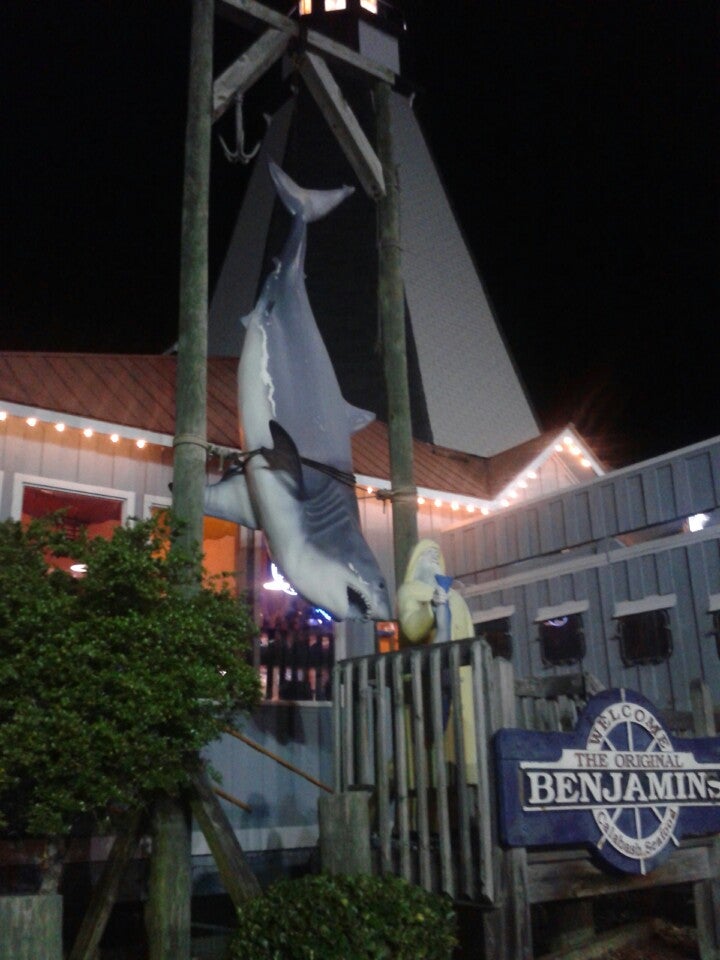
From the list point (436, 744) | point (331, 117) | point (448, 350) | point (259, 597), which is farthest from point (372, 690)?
point (448, 350)

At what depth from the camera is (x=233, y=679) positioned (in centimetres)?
573

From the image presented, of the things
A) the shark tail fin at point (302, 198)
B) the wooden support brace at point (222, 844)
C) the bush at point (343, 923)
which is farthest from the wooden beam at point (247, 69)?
the bush at point (343, 923)

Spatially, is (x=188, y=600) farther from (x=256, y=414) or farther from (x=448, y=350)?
(x=448, y=350)

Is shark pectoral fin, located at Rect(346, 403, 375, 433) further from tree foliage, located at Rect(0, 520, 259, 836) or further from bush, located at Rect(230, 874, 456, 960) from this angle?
bush, located at Rect(230, 874, 456, 960)

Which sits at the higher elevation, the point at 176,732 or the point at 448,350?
the point at 448,350

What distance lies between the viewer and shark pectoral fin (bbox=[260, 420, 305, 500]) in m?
7.72

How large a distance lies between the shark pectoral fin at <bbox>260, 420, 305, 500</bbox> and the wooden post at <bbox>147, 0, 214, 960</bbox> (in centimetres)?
80

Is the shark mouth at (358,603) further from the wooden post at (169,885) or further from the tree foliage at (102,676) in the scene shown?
the wooden post at (169,885)

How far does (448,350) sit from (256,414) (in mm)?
10893

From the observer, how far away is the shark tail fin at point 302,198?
8.51 m

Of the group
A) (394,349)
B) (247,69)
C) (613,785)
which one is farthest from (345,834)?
(247,69)

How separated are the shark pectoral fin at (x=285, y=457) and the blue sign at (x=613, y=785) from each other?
111 inches

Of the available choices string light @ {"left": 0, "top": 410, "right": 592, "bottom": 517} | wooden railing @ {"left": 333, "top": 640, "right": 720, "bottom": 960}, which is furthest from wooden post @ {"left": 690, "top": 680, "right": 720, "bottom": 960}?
string light @ {"left": 0, "top": 410, "right": 592, "bottom": 517}

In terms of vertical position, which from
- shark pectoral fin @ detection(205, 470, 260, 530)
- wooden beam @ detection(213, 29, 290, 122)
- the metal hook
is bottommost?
shark pectoral fin @ detection(205, 470, 260, 530)
